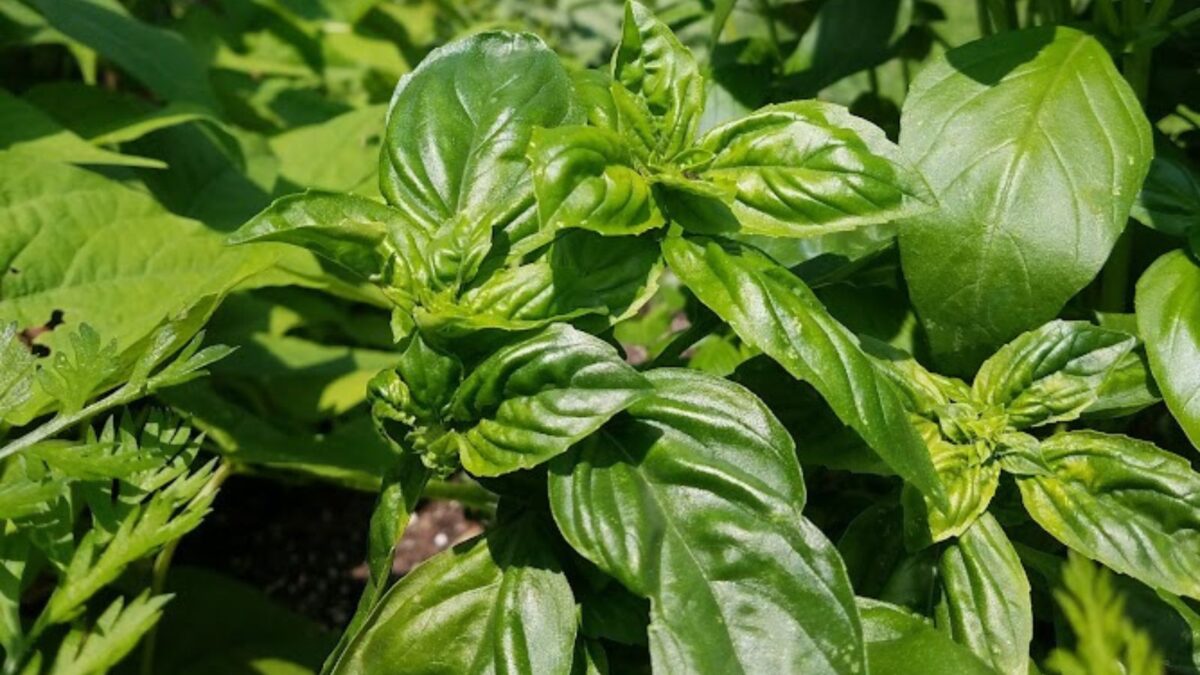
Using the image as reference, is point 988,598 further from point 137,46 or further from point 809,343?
point 137,46

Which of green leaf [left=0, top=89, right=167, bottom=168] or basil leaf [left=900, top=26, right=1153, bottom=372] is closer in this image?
basil leaf [left=900, top=26, right=1153, bottom=372]

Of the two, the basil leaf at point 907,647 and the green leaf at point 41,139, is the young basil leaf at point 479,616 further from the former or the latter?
the green leaf at point 41,139

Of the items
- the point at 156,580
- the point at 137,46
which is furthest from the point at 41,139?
the point at 156,580

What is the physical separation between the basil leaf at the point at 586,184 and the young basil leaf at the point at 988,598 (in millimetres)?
319

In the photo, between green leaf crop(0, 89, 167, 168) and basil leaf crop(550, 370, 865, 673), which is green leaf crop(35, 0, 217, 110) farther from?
basil leaf crop(550, 370, 865, 673)

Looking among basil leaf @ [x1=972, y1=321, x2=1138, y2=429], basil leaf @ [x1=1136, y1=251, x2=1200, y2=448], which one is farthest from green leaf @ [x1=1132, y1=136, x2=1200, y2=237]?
basil leaf @ [x1=972, y1=321, x2=1138, y2=429]

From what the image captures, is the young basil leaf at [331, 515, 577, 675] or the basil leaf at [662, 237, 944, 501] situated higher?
the basil leaf at [662, 237, 944, 501]

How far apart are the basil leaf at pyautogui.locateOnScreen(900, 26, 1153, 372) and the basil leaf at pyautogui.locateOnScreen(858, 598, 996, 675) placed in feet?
0.67

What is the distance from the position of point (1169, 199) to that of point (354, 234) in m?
0.66

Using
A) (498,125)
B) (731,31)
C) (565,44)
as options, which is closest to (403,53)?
(565,44)

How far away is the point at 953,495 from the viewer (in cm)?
89

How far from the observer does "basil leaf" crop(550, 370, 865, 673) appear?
0.76m

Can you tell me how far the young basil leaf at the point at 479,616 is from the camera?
Answer: 2.72 feet

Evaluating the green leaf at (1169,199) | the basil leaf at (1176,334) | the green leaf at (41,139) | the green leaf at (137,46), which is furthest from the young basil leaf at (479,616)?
the green leaf at (137,46)
